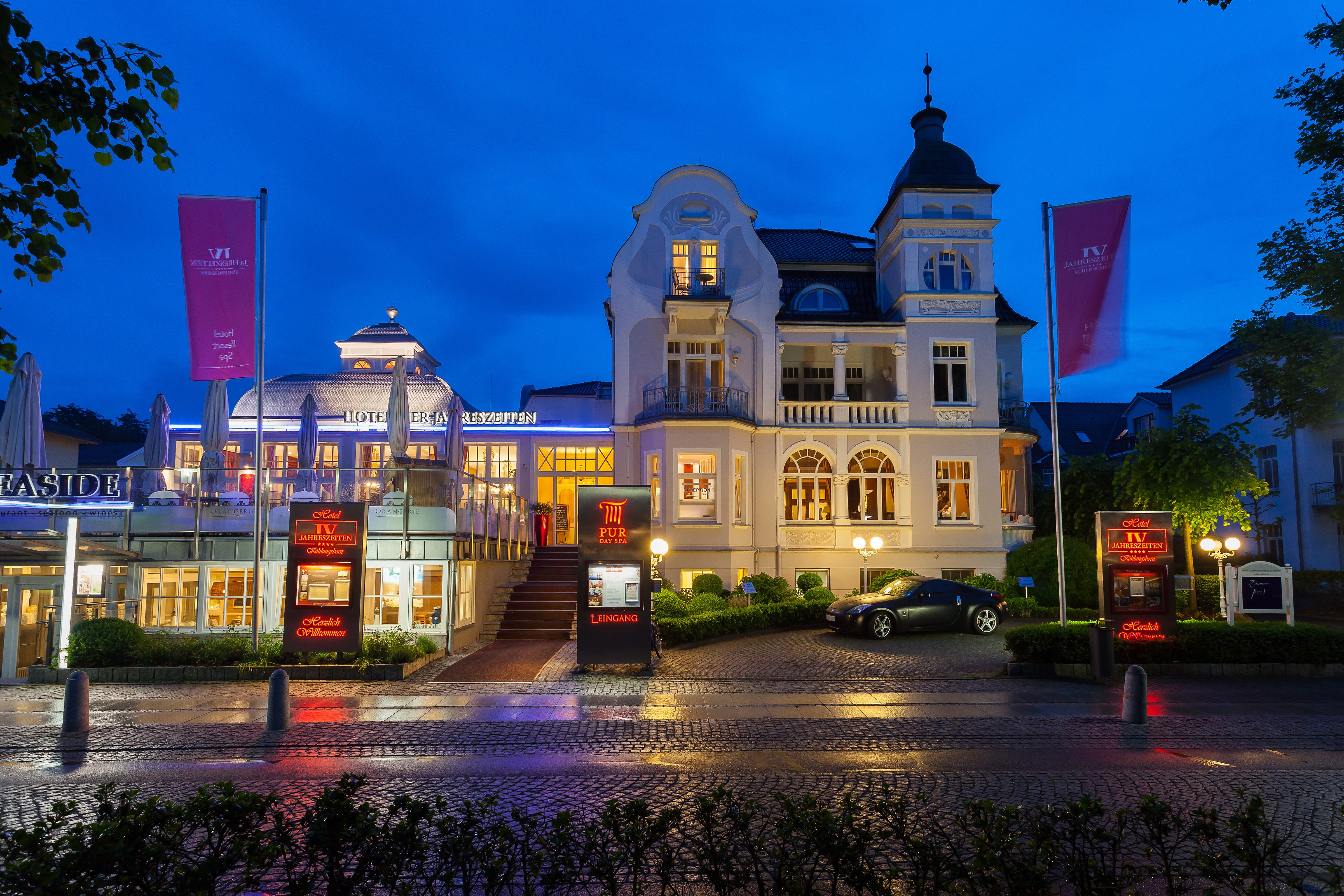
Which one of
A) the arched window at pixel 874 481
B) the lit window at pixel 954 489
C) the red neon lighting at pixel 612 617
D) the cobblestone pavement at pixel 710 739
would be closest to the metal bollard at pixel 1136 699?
the cobblestone pavement at pixel 710 739

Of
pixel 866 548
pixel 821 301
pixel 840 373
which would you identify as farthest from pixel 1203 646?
pixel 821 301

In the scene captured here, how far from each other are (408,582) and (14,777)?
30.1 feet

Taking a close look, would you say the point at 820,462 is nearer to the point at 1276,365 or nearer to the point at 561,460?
the point at 561,460

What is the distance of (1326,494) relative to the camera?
1271 inches

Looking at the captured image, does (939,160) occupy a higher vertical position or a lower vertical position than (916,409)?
higher

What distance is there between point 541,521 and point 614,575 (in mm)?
12868

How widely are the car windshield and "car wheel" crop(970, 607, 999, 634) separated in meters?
1.67

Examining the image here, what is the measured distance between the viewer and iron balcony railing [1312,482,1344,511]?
102 ft

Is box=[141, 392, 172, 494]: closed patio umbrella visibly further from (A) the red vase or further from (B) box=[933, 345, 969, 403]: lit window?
(B) box=[933, 345, 969, 403]: lit window

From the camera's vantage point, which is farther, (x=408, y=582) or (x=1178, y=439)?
(x=1178, y=439)

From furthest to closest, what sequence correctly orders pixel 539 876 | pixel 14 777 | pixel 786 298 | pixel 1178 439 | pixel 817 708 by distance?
pixel 786 298
pixel 1178 439
pixel 817 708
pixel 14 777
pixel 539 876

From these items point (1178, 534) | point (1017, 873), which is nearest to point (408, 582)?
point (1017, 873)

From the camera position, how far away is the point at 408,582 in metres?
17.7

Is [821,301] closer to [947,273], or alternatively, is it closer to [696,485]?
[947,273]
